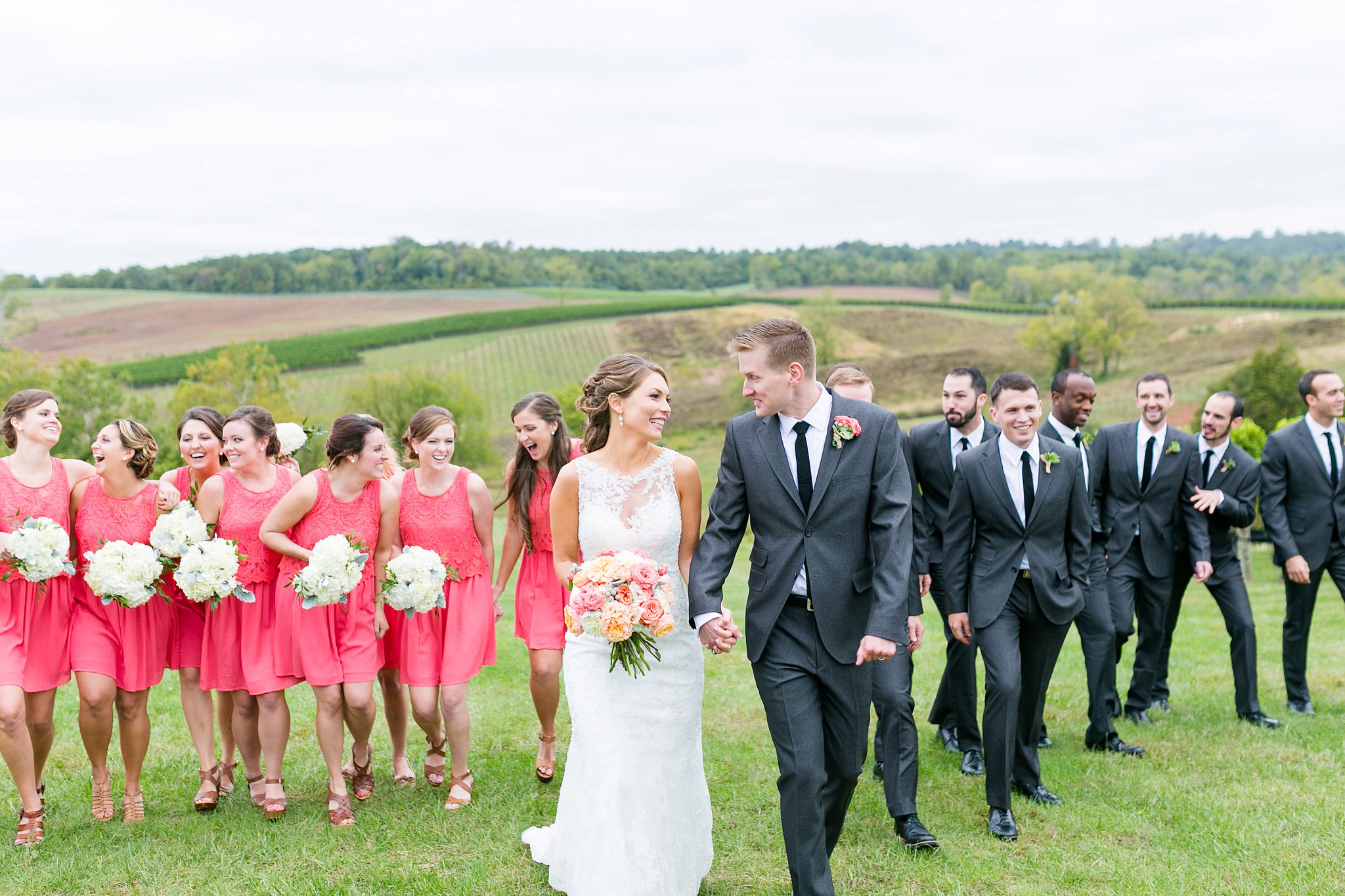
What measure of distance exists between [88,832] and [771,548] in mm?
4637

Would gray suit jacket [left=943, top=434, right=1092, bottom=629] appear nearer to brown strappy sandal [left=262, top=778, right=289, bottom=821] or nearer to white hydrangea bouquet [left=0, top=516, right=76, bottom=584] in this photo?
brown strappy sandal [left=262, top=778, right=289, bottom=821]

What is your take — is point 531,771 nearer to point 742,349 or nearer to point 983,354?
point 742,349

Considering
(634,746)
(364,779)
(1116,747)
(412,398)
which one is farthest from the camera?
(412,398)

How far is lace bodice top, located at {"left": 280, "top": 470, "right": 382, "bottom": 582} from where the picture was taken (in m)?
6.21

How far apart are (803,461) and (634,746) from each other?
1.61 m

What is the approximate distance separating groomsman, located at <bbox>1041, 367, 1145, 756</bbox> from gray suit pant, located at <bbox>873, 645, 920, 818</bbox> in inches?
70.4

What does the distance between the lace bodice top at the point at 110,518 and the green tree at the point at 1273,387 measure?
1413 inches

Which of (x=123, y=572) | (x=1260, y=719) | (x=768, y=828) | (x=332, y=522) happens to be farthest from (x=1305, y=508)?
(x=123, y=572)

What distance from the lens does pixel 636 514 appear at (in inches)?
201

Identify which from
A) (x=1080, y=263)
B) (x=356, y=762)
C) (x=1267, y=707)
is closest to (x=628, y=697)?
(x=356, y=762)

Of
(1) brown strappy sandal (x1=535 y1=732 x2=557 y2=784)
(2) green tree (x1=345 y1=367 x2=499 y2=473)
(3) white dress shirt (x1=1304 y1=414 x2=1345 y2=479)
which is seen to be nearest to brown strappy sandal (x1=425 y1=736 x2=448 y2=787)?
(1) brown strappy sandal (x1=535 y1=732 x2=557 y2=784)

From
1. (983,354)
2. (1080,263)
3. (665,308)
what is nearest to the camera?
(983,354)

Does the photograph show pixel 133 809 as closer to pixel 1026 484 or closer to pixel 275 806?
pixel 275 806

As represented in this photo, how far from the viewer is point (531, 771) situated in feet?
23.0
